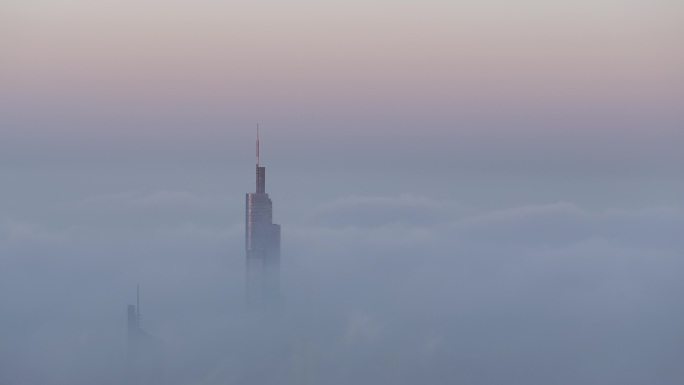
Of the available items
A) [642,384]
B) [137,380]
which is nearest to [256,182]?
[137,380]

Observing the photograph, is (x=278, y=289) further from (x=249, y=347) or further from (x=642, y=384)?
(x=642, y=384)

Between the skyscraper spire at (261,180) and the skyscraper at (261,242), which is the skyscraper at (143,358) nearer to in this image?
the skyscraper at (261,242)

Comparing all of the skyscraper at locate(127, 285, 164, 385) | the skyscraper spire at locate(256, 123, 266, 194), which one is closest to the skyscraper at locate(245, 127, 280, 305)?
the skyscraper spire at locate(256, 123, 266, 194)

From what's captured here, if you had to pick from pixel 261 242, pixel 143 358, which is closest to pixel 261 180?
pixel 261 242

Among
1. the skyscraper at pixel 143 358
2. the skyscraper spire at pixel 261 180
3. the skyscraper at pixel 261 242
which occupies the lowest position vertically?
the skyscraper at pixel 143 358

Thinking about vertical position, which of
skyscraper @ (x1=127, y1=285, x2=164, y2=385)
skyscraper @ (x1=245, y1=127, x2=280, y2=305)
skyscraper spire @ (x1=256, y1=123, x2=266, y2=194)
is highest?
skyscraper spire @ (x1=256, y1=123, x2=266, y2=194)

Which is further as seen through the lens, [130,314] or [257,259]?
[257,259]

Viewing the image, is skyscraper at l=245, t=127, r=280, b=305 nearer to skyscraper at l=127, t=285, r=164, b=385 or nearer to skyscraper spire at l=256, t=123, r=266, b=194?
skyscraper spire at l=256, t=123, r=266, b=194

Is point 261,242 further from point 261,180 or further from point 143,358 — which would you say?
point 143,358

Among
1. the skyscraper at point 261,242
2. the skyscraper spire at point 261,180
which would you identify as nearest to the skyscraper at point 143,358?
the skyscraper at point 261,242
